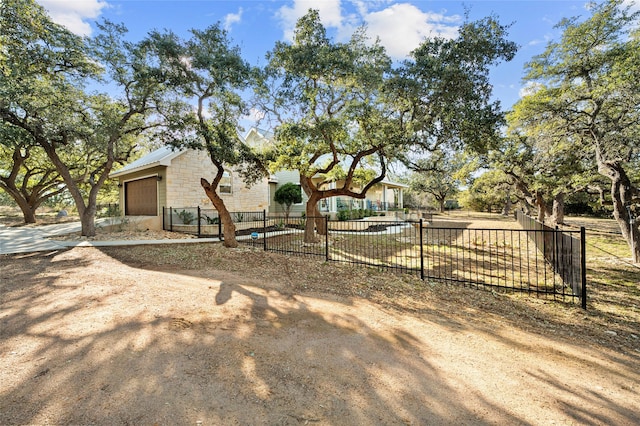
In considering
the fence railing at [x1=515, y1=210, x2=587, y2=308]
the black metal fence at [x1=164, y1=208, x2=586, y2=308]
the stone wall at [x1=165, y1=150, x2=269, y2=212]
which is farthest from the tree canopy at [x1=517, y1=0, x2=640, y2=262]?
the stone wall at [x1=165, y1=150, x2=269, y2=212]

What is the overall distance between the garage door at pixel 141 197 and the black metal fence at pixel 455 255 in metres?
1.83

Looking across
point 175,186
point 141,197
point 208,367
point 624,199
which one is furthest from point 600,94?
point 141,197

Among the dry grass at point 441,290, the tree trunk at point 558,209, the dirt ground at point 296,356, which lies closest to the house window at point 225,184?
the dry grass at point 441,290

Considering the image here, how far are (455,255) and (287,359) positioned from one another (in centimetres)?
866

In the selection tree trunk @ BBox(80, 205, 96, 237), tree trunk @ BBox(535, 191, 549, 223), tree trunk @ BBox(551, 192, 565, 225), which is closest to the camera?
tree trunk @ BBox(80, 205, 96, 237)

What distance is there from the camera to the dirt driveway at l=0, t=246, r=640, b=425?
217 centimetres

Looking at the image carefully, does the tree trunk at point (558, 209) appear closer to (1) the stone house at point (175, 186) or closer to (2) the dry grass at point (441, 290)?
(2) the dry grass at point (441, 290)

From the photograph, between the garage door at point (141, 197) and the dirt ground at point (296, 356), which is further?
the garage door at point (141, 197)

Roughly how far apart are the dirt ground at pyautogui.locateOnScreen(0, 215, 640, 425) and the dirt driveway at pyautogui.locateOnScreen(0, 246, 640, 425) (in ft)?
0.05

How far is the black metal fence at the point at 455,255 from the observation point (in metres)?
5.88

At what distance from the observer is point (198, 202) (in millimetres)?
14875

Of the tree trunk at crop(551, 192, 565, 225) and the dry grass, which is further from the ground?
the tree trunk at crop(551, 192, 565, 225)

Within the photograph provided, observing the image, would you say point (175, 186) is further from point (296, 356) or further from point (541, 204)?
point (541, 204)

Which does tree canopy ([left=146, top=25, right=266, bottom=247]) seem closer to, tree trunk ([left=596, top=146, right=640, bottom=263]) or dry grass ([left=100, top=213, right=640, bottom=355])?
dry grass ([left=100, top=213, right=640, bottom=355])
